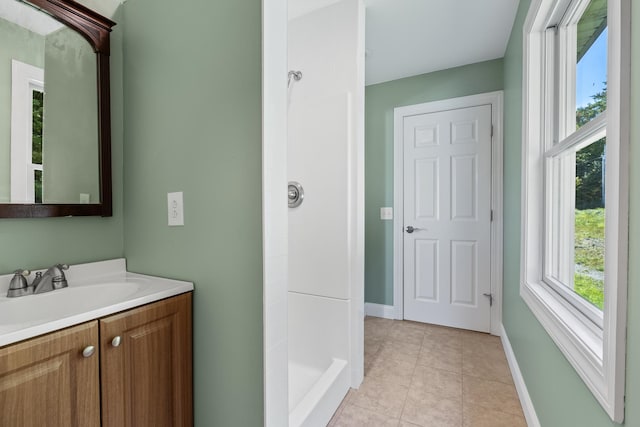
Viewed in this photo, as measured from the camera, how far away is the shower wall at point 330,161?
1765mm

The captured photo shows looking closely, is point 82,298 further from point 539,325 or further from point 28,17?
point 539,325

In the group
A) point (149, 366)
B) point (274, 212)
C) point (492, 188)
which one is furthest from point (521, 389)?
point (149, 366)

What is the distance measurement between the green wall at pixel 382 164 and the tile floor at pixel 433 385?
61 centimetres

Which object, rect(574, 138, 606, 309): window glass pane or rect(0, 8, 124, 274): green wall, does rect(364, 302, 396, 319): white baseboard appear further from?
rect(0, 8, 124, 274): green wall

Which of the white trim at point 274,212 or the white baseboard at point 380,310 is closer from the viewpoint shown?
the white trim at point 274,212

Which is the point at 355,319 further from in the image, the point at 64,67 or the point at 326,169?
the point at 64,67

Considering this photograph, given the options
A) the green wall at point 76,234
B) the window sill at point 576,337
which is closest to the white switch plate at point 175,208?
the green wall at point 76,234

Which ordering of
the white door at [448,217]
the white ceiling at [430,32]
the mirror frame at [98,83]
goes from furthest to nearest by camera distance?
the white door at [448,217] → the white ceiling at [430,32] → the mirror frame at [98,83]

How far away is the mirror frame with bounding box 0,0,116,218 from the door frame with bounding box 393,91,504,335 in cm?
236

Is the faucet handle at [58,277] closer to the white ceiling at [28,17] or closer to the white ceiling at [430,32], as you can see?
the white ceiling at [28,17]

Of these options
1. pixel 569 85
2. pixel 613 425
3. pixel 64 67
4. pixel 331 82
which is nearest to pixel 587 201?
pixel 569 85

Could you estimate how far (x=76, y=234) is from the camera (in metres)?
1.21

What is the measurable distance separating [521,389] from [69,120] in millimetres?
2578

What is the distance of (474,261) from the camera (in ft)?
8.71
